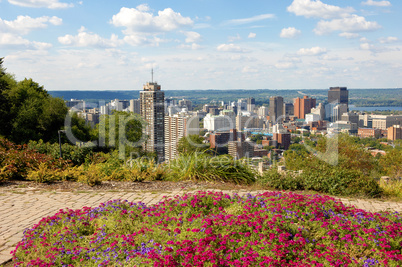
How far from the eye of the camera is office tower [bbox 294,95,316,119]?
68.2 meters

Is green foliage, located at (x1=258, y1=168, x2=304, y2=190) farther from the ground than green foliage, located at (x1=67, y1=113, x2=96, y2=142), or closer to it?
closer to it

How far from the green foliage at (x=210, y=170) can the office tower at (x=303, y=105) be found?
63.7 metres

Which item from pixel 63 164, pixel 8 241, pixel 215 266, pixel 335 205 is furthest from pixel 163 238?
pixel 63 164

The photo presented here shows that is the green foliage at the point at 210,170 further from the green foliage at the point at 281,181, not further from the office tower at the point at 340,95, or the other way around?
the office tower at the point at 340,95

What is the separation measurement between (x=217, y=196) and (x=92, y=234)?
152 cm

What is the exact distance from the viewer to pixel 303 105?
6862 centimetres

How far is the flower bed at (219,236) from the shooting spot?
9.26ft

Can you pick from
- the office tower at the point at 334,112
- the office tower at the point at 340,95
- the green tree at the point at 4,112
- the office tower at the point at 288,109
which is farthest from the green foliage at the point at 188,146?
the office tower at the point at 340,95

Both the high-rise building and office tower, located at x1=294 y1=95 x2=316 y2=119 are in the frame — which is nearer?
the high-rise building

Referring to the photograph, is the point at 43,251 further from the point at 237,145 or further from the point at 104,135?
the point at 104,135

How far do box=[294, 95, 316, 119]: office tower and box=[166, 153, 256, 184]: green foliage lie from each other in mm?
63734

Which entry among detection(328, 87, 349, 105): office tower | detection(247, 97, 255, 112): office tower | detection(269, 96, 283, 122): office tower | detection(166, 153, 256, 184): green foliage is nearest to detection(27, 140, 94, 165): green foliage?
detection(166, 153, 256, 184): green foliage

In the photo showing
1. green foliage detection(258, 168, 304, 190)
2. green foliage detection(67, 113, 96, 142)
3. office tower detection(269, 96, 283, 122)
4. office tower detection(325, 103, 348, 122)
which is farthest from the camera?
office tower detection(269, 96, 283, 122)

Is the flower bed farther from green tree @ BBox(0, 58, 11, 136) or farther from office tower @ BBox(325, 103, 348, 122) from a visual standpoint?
office tower @ BBox(325, 103, 348, 122)
